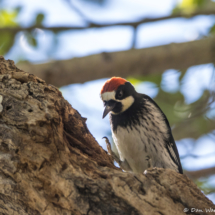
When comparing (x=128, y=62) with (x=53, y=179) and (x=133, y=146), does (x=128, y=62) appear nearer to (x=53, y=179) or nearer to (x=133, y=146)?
(x=133, y=146)

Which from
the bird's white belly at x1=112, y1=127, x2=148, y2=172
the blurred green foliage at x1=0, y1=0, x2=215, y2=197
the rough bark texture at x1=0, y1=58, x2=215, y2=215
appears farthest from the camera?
the blurred green foliage at x1=0, y1=0, x2=215, y2=197

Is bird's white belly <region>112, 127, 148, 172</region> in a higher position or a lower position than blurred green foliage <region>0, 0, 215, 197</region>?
lower

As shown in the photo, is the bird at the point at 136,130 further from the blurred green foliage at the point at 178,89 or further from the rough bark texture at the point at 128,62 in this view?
the blurred green foliage at the point at 178,89

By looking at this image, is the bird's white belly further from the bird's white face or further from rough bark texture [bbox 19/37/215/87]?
rough bark texture [bbox 19/37/215/87]

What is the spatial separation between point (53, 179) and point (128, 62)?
2.49 m

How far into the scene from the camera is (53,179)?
184 cm

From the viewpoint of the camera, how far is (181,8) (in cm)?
498

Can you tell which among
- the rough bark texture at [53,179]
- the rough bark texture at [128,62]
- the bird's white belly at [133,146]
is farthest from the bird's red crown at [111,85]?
the rough bark texture at [53,179]

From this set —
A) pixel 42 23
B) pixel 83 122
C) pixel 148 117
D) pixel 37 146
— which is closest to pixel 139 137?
pixel 148 117

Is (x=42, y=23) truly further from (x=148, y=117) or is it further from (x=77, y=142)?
(x=77, y=142)

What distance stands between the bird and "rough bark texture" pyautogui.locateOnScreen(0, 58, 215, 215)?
1159 mm

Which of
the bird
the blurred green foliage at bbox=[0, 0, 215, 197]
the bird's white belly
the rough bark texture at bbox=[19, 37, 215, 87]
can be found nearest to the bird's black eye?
the bird

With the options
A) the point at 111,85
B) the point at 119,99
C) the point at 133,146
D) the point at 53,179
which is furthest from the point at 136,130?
the point at 53,179

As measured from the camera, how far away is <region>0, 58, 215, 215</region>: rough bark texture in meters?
1.81
